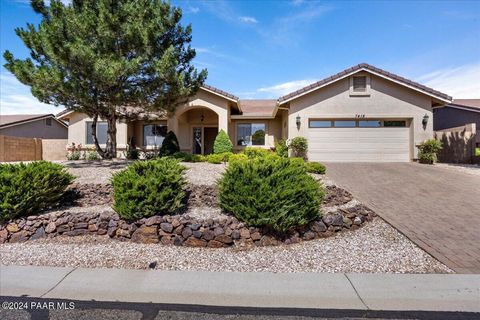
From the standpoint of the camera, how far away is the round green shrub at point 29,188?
6130 millimetres

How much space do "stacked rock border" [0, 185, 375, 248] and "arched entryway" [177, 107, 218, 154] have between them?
12.8m

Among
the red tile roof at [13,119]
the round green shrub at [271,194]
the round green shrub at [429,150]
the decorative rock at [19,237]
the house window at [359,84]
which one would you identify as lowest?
the decorative rock at [19,237]

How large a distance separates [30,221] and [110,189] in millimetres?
2084

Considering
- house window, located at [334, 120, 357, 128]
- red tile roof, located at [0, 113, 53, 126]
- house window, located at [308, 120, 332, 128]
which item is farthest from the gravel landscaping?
red tile roof, located at [0, 113, 53, 126]

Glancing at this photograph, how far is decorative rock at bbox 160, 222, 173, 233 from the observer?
5.67 metres

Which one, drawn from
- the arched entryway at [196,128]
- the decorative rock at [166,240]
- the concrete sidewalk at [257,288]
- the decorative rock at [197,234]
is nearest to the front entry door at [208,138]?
the arched entryway at [196,128]

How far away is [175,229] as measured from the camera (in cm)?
567

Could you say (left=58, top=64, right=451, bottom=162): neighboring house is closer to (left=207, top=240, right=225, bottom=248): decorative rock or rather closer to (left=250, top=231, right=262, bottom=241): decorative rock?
(left=250, top=231, right=262, bottom=241): decorative rock

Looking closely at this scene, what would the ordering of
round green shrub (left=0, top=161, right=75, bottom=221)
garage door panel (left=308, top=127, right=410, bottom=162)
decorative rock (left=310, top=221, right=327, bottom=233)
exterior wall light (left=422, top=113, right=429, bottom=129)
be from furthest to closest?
1. garage door panel (left=308, top=127, right=410, bottom=162)
2. exterior wall light (left=422, top=113, right=429, bottom=129)
3. round green shrub (left=0, top=161, right=75, bottom=221)
4. decorative rock (left=310, top=221, right=327, bottom=233)

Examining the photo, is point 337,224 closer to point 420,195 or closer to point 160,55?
point 420,195

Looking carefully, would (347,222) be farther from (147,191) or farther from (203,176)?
(203,176)

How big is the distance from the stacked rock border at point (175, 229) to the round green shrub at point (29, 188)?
10.4 inches

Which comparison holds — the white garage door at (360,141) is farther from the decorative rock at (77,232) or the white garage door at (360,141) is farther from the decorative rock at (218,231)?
the decorative rock at (77,232)

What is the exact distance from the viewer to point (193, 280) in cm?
413
